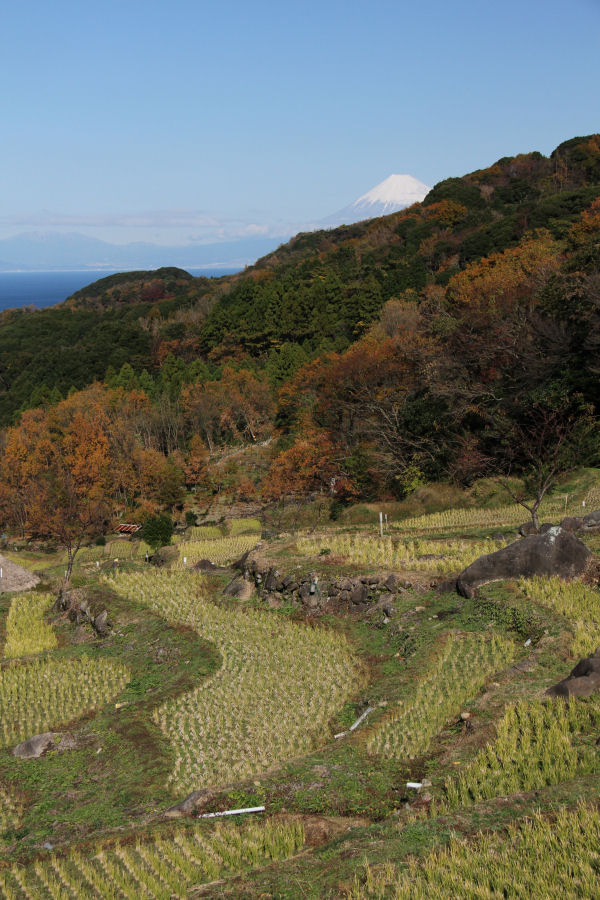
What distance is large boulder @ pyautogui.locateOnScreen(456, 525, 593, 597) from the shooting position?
17.0 metres

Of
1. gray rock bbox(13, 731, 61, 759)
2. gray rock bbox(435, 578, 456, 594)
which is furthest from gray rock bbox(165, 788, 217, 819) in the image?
gray rock bbox(435, 578, 456, 594)

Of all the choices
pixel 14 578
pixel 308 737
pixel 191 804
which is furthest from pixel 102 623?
pixel 191 804

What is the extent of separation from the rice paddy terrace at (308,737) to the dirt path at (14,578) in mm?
3538

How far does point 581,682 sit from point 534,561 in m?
6.55

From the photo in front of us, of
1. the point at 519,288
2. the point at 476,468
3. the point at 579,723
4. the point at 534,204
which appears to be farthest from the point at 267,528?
the point at 534,204

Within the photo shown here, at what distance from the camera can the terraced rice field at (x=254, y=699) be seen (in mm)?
12016

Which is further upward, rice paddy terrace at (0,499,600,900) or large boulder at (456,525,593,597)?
large boulder at (456,525,593,597)

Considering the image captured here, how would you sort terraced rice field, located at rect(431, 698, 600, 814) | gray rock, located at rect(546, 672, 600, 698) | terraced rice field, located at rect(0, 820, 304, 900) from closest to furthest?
terraced rice field, located at rect(0, 820, 304, 900)
terraced rice field, located at rect(431, 698, 600, 814)
gray rock, located at rect(546, 672, 600, 698)

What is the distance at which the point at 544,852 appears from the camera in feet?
23.1

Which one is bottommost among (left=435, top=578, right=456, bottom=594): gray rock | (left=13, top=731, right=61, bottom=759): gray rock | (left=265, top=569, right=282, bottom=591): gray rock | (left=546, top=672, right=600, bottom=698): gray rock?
(left=13, top=731, right=61, bottom=759): gray rock

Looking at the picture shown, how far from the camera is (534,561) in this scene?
17203 millimetres

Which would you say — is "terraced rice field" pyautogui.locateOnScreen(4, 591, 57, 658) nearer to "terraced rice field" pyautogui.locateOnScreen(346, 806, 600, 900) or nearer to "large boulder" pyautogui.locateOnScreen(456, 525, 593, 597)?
"large boulder" pyautogui.locateOnScreen(456, 525, 593, 597)

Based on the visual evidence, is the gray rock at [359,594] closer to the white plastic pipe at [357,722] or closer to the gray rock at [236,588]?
the gray rock at [236,588]

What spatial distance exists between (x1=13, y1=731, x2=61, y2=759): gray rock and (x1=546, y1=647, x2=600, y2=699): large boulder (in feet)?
32.3
